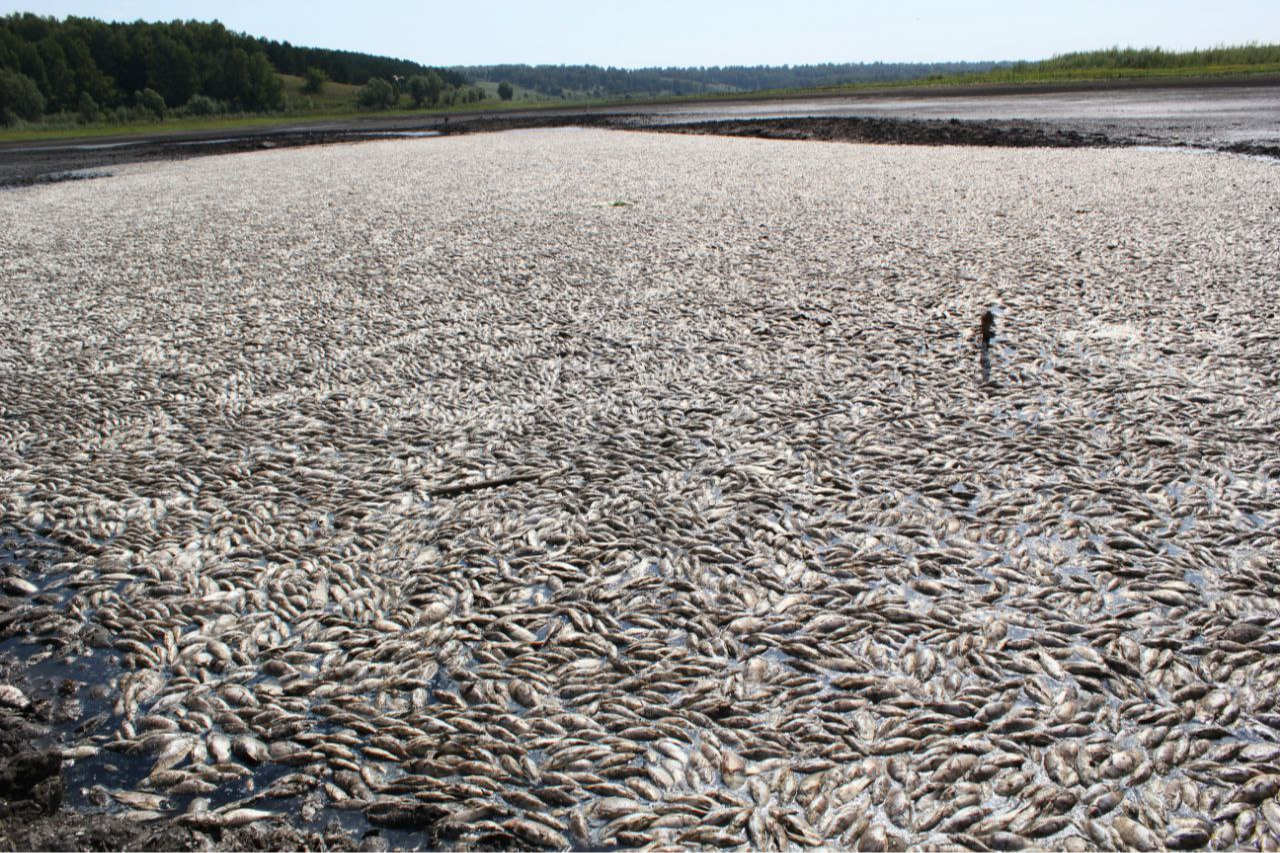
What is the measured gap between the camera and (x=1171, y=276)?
1001 cm

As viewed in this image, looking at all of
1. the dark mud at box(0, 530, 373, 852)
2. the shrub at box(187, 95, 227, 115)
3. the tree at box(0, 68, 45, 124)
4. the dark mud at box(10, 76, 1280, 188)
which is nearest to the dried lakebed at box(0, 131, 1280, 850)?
the dark mud at box(0, 530, 373, 852)

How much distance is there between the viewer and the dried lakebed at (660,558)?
321 cm

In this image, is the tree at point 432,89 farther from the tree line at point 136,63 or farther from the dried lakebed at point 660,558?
the dried lakebed at point 660,558

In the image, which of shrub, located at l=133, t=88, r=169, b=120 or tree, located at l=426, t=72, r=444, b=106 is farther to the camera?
tree, located at l=426, t=72, r=444, b=106

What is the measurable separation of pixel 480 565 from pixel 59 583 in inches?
91.9

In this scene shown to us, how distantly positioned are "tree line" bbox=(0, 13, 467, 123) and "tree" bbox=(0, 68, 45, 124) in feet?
54.7

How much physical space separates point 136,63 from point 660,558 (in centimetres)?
14133

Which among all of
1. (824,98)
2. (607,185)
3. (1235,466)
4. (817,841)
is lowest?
(817,841)

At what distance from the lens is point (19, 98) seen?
261ft

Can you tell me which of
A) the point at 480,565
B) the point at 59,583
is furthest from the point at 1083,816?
the point at 59,583

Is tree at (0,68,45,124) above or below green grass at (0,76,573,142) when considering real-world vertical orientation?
above

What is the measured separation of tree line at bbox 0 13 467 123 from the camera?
105225 mm

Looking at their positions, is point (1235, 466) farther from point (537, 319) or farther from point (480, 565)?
point (537, 319)

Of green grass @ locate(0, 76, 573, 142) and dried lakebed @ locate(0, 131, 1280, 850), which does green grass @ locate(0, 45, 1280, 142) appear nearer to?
green grass @ locate(0, 76, 573, 142)
